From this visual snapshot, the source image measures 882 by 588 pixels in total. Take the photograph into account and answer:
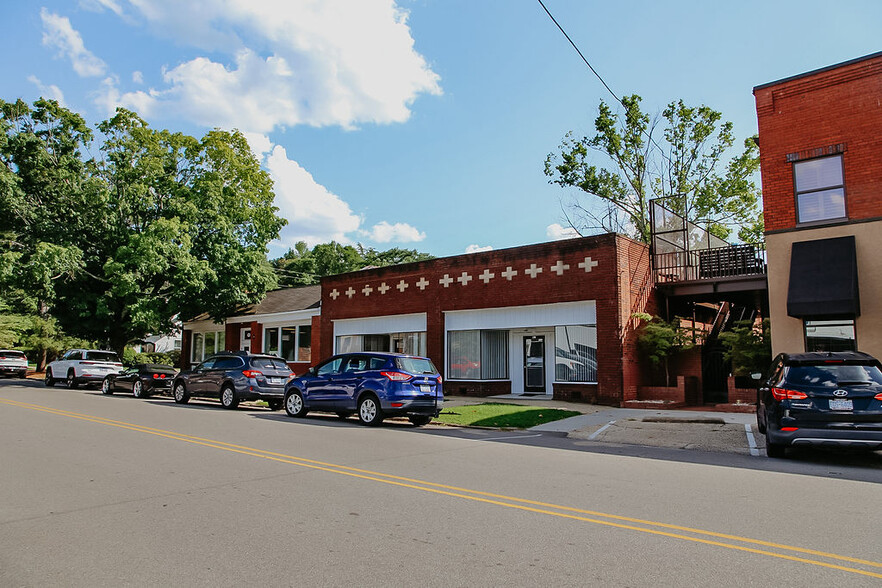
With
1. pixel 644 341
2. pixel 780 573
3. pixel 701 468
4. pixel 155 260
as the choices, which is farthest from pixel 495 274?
pixel 780 573

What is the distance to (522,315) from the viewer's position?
21.0 meters

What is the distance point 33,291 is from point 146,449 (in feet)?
73.9

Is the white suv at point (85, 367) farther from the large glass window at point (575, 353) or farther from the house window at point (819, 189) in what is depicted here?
the house window at point (819, 189)

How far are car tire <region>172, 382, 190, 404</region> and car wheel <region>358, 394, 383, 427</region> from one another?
8.61 m

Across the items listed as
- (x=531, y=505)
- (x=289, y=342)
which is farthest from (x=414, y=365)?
(x=289, y=342)

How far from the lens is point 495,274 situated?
71.2 ft

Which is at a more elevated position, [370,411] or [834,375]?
[834,375]

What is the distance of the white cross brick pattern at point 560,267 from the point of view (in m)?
20.0

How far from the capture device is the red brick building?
1898 cm

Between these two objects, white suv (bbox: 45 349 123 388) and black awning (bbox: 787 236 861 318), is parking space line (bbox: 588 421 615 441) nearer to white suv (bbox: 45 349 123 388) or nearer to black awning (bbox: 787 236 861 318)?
black awning (bbox: 787 236 861 318)

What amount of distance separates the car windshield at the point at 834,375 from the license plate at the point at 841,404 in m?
0.25

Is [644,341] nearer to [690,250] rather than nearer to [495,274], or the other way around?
[690,250]

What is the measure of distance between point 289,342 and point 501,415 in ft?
56.0

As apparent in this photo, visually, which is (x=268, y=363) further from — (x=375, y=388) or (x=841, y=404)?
(x=841, y=404)
